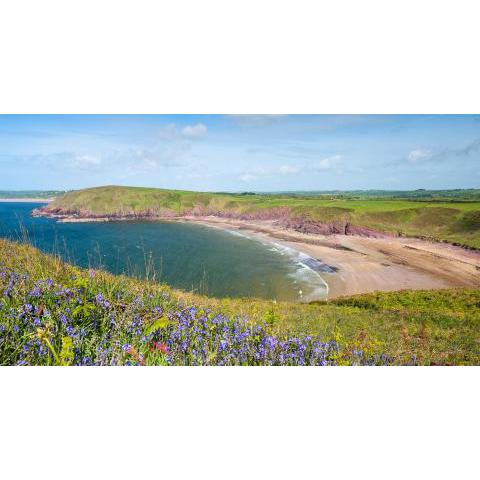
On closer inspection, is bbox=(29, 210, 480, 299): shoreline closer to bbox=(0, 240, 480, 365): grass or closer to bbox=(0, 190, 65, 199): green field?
bbox=(0, 190, 65, 199): green field

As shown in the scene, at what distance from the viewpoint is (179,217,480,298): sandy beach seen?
9.13 m

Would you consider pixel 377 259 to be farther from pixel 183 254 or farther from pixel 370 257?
pixel 183 254

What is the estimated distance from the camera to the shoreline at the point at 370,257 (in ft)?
30.0

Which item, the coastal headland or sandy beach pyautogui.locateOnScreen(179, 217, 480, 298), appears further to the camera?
sandy beach pyautogui.locateOnScreen(179, 217, 480, 298)

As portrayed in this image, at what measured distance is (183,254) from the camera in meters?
12.2

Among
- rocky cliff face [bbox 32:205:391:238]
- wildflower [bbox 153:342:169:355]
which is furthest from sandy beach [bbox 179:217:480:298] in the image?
wildflower [bbox 153:342:169:355]

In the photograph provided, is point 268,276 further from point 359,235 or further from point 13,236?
point 13,236

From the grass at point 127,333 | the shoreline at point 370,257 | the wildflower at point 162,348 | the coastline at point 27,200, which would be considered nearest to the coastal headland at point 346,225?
the shoreline at point 370,257

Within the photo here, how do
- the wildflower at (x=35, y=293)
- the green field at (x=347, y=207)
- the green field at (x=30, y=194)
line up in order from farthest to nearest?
1. the green field at (x=347, y=207)
2. the green field at (x=30, y=194)
3. the wildflower at (x=35, y=293)

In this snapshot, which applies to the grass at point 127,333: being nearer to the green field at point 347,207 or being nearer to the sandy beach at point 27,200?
the sandy beach at point 27,200

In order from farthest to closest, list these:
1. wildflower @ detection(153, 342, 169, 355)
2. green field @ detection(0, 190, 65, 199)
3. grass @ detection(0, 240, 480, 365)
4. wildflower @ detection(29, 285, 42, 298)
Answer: green field @ detection(0, 190, 65, 199) < wildflower @ detection(29, 285, 42, 298) < wildflower @ detection(153, 342, 169, 355) < grass @ detection(0, 240, 480, 365)

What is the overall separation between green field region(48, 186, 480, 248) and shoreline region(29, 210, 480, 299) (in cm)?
35

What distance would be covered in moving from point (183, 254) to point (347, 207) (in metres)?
7.42
